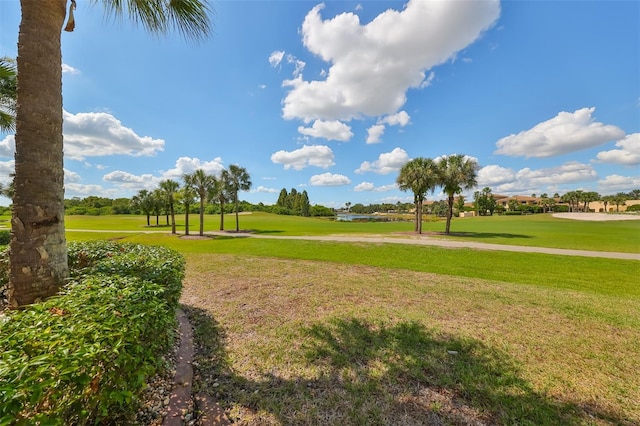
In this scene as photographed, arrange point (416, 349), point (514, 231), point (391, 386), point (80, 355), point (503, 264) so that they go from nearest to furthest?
1. point (80, 355)
2. point (391, 386)
3. point (416, 349)
4. point (503, 264)
5. point (514, 231)

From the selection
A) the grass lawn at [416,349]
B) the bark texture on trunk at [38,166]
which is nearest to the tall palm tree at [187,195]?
the grass lawn at [416,349]

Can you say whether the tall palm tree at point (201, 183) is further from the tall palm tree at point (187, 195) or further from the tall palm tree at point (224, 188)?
the tall palm tree at point (224, 188)

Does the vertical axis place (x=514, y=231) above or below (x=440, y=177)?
below

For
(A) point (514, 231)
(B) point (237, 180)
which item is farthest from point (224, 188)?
(A) point (514, 231)

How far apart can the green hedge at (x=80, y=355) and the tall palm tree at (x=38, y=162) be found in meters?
0.53

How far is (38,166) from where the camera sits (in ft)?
9.39

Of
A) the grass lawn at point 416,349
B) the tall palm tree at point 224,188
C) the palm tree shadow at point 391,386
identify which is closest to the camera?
the palm tree shadow at point 391,386

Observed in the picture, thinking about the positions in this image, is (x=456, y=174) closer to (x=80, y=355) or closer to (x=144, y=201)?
(x=80, y=355)

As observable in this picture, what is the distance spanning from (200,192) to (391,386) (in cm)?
2787

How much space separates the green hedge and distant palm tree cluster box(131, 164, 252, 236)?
2467 centimetres

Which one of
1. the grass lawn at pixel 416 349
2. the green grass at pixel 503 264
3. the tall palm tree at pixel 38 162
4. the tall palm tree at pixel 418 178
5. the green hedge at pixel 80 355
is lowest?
the green grass at pixel 503 264

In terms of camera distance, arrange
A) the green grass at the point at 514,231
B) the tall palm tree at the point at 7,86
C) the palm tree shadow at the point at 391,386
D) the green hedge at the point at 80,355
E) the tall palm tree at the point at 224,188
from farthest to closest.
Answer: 1. the tall palm tree at the point at 224,188
2. the green grass at the point at 514,231
3. the tall palm tree at the point at 7,86
4. the palm tree shadow at the point at 391,386
5. the green hedge at the point at 80,355

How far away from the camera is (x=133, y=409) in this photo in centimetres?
217

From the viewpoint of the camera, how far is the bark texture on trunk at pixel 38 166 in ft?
9.22
